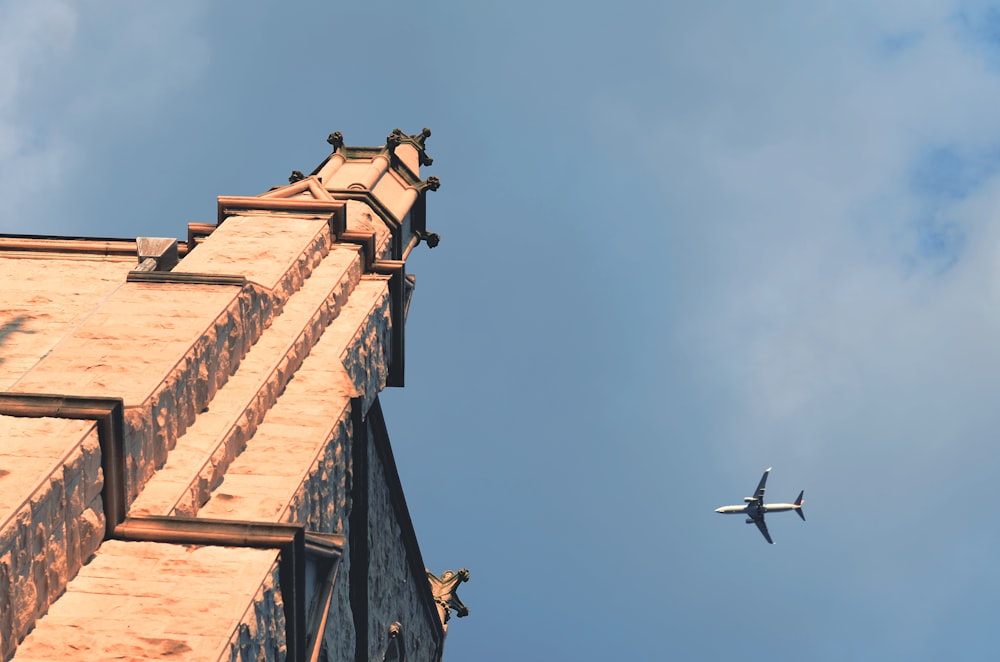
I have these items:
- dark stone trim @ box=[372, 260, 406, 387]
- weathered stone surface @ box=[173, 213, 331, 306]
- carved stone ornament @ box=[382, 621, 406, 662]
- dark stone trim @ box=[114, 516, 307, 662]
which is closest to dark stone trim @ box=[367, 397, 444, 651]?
dark stone trim @ box=[372, 260, 406, 387]

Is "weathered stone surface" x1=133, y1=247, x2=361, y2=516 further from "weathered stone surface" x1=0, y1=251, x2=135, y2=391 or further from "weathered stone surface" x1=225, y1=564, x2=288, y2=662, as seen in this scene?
"weathered stone surface" x1=0, y1=251, x2=135, y2=391

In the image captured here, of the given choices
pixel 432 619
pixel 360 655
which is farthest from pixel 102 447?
pixel 432 619

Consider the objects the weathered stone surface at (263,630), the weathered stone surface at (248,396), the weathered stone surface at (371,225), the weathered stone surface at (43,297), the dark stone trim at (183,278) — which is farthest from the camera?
the weathered stone surface at (371,225)

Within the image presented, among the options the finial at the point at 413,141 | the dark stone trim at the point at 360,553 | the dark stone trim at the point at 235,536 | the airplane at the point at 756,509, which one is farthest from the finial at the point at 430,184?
the airplane at the point at 756,509

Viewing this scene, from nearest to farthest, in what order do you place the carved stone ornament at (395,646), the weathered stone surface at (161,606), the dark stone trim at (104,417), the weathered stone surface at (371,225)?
1. the weathered stone surface at (161,606)
2. the dark stone trim at (104,417)
3. the carved stone ornament at (395,646)
4. the weathered stone surface at (371,225)

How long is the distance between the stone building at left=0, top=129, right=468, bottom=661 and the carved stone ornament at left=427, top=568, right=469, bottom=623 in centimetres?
134

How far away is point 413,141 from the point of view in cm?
2130

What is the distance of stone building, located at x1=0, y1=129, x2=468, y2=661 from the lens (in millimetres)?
8562

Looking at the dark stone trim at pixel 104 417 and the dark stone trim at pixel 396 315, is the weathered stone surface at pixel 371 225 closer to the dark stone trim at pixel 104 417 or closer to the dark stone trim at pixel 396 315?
the dark stone trim at pixel 396 315

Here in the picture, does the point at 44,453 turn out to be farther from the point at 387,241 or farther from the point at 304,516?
the point at 387,241

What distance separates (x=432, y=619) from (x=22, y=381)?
1081cm

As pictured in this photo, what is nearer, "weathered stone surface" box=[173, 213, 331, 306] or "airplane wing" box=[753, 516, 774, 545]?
"weathered stone surface" box=[173, 213, 331, 306]

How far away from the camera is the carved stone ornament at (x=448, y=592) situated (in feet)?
67.9

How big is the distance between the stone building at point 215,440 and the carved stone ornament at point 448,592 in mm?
1337
